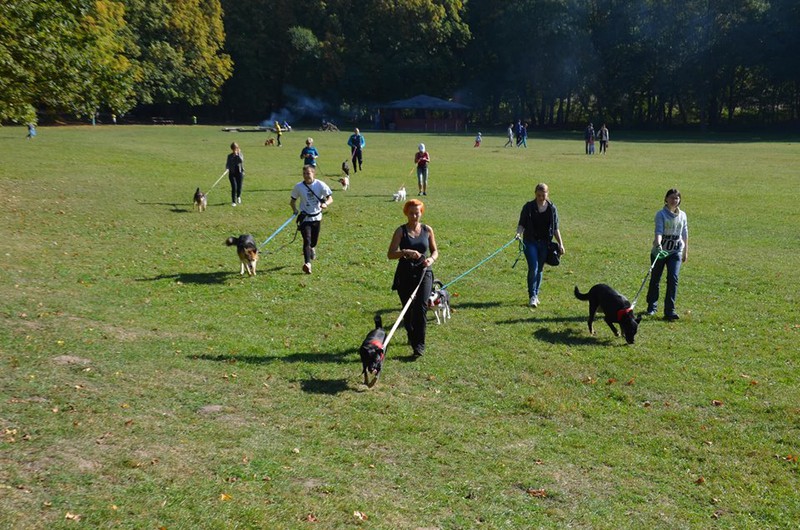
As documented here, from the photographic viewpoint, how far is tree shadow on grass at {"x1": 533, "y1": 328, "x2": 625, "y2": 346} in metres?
10.4

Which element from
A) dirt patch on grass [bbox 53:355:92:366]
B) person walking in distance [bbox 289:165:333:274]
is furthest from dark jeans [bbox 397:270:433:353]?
person walking in distance [bbox 289:165:333:274]

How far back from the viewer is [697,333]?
10.9 meters

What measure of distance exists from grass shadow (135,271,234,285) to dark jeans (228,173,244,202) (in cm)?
818

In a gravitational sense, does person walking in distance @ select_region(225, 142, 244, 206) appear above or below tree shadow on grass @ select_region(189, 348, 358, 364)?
above

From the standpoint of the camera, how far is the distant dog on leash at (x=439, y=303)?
1068cm

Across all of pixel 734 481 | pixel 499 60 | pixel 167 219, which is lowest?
pixel 734 481

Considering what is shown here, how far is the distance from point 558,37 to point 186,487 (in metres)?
78.4

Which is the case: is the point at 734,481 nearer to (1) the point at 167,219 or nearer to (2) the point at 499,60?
(1) the point at 167,219

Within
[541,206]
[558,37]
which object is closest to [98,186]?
[541,206]

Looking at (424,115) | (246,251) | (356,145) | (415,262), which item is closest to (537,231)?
(415,262)

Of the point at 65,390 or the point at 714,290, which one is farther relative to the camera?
the point at 714,290

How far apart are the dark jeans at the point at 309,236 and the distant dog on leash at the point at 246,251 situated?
957 mm

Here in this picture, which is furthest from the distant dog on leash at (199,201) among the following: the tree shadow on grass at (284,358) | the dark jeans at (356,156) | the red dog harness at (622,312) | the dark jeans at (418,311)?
the red dog harness at (622,312)

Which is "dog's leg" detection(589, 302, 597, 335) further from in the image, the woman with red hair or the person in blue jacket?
the person in blue jacket
